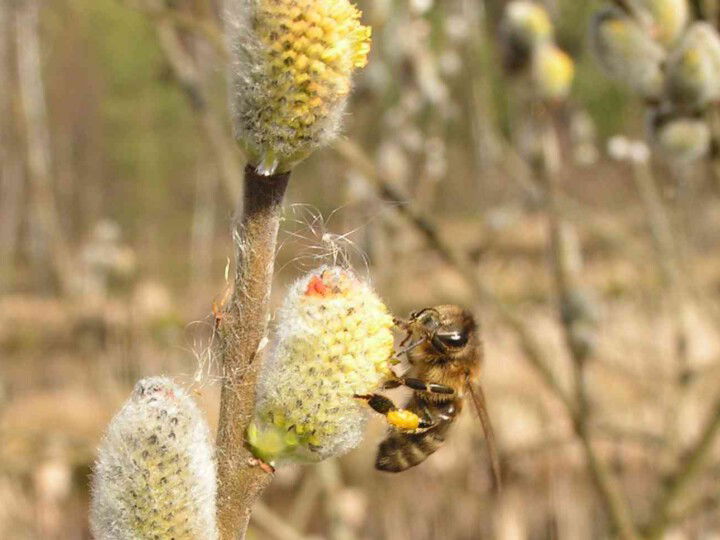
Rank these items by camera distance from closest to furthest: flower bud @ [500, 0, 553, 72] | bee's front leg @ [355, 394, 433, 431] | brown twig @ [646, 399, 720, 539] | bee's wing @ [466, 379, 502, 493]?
bee's front leg @ [355, 394, 433, 431], bee's wing @ [466, 379, 502, 493], brown twig @ [646, 399, 720, 539], flower bud @ [500, 0, 553, 72]

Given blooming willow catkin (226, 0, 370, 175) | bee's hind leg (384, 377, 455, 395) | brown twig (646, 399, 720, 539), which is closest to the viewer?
blooming willow catkin (226, 0, 370, 175)

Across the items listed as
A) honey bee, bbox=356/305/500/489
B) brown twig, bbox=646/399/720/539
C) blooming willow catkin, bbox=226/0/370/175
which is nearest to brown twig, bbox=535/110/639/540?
brown twig, bbox=646/399/720/539

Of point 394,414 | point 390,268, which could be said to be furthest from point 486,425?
point 390,268

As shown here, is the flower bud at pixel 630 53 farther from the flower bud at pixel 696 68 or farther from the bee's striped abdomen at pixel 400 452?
the bee's striped abdomen at pixel 400 452

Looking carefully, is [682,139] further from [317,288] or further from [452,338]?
[317,288]

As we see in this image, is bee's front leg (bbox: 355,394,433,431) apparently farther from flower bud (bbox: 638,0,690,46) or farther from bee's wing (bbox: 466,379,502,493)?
flower bud (bbox: 638,0,690,46)

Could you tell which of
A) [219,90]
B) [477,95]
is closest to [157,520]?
[477,95]
